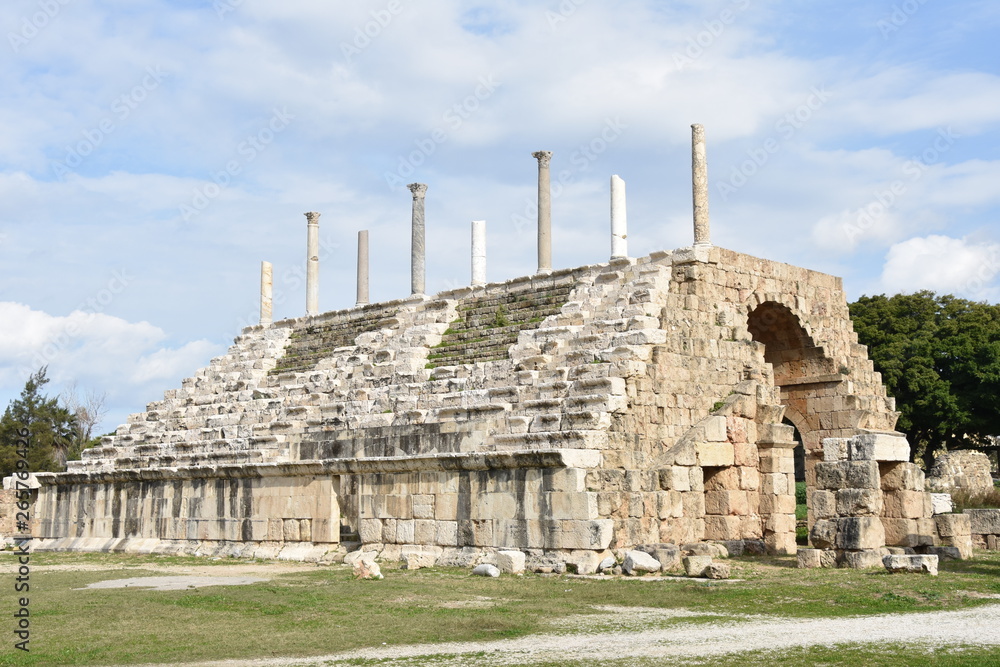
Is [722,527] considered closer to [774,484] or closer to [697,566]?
[774,484]

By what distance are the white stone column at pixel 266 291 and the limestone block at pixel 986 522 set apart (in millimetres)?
21221

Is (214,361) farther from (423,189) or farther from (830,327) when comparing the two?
(830,327)

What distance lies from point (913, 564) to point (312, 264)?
2414 cm

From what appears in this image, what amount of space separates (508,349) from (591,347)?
2547mm

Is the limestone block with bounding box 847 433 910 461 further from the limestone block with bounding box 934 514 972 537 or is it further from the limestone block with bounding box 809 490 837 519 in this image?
the limestone block with bounding box 934 514 972 537

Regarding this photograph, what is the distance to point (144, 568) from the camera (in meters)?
20.0

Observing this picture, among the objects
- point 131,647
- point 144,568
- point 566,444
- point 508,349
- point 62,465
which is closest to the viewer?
point 131,647

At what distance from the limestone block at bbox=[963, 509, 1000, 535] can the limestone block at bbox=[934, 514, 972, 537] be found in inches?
78.3

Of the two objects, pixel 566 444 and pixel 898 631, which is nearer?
pixel 898 631

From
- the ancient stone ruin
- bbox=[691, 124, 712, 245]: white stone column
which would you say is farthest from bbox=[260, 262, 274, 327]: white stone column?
bbox=[691, 124, 712, 245]: white stone column

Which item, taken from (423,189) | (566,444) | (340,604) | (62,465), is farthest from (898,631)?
(62,465)

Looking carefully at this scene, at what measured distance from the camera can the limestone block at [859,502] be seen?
1678 cm

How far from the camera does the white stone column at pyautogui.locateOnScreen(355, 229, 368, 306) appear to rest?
36.1 meters

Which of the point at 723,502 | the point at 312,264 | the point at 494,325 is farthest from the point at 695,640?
the point at 312,264
